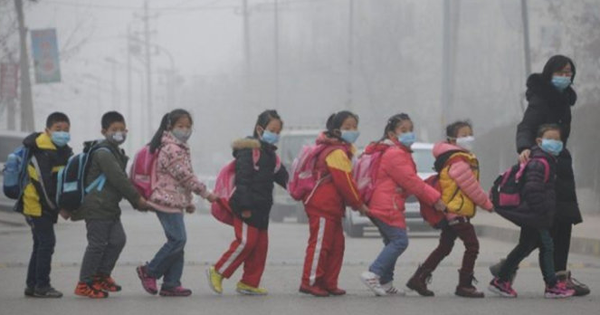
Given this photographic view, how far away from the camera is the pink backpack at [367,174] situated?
40.9 ft

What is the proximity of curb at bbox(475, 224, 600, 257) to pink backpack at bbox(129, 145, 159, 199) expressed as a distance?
8.71m

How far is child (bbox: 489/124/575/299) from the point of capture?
38.3ft

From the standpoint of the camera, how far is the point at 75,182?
12.0 metres

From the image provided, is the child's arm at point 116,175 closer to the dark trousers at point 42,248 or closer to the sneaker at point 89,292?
the dark trousers at point 42,248

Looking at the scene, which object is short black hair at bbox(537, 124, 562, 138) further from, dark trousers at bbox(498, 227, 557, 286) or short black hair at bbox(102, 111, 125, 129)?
short black hair at bbox(102, 111, 125, 129)

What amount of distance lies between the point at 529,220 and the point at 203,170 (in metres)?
92.3

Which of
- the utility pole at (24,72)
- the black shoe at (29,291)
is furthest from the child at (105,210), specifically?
the utility pole at (24,72)

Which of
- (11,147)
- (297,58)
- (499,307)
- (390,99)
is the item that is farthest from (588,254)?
(297,58)

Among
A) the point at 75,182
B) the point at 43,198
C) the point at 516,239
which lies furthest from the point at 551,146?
the point at 516,239

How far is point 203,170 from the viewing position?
340ft

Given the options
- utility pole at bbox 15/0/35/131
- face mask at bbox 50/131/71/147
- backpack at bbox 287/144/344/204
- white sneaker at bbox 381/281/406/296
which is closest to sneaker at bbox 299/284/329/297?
white sneaker at bbox 381/281/406/296

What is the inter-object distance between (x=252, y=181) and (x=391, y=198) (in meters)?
1.16

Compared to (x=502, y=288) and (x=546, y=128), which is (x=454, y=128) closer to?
(x=546, y=128)

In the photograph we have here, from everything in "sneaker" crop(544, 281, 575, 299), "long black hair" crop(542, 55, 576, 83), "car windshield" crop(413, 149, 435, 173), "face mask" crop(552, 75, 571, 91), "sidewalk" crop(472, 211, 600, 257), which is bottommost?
"sidewalk" crop(472, 211, 600, 257)
